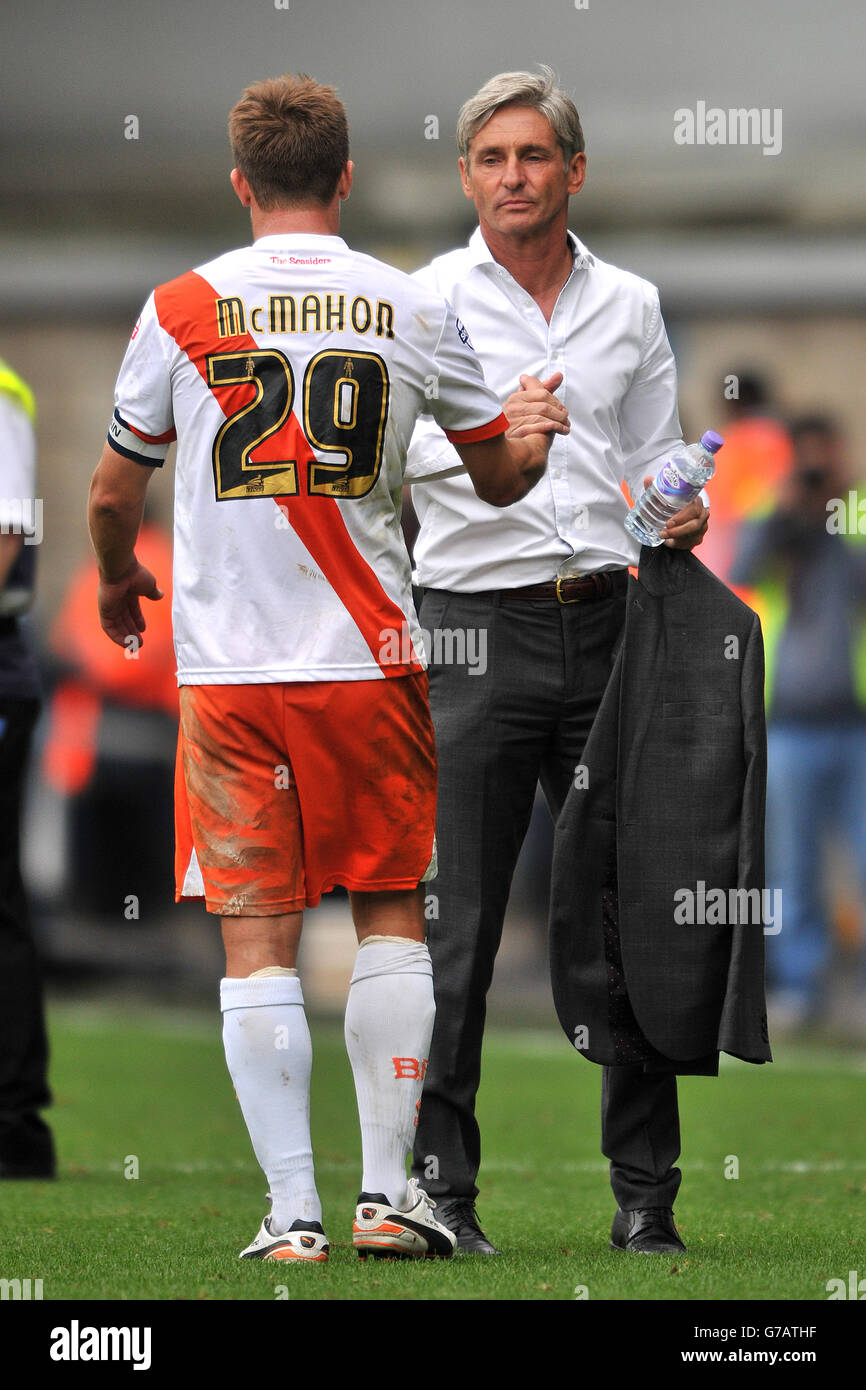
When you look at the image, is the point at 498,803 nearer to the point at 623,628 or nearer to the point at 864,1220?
the point at 623,628

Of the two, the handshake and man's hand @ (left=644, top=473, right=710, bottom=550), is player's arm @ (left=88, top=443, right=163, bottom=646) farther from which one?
man's hand @ (left=644, top=473, right=710, bottom=550)

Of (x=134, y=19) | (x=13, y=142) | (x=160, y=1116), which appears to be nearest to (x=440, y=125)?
(x=134, y=19)

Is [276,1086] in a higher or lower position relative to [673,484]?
lower

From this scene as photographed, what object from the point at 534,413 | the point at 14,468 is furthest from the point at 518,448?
the point at 14,468

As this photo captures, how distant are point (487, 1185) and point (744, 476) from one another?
4710 millimetres

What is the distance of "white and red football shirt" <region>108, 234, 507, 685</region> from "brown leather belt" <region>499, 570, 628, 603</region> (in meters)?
0.57

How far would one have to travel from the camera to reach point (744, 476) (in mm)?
8852

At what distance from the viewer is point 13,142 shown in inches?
505

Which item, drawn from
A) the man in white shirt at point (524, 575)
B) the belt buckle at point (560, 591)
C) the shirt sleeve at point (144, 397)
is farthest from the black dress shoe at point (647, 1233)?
the shirt sleeve at point (144, 397)

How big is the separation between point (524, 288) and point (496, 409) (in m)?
0.63

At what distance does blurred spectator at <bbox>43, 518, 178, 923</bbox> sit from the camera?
32.2ft

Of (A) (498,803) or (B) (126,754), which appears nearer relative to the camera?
(A) (498,803)

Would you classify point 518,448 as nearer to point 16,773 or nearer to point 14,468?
point 14,468

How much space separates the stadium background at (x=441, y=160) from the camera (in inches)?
466
